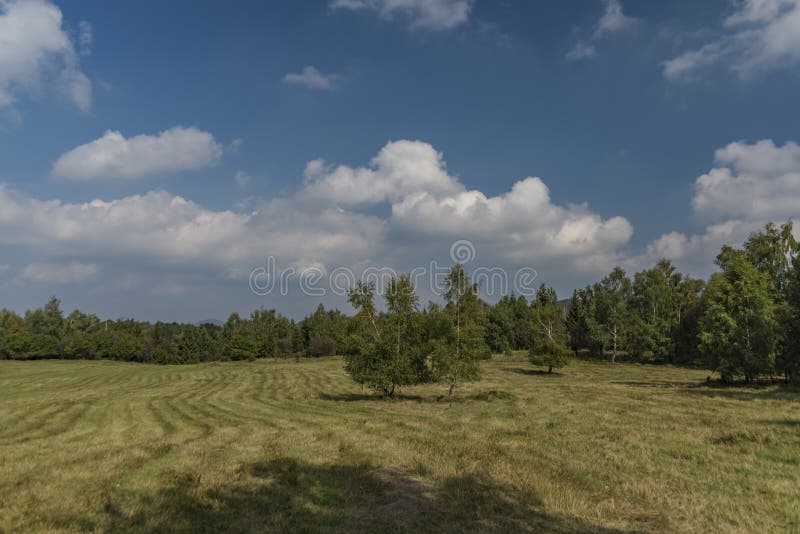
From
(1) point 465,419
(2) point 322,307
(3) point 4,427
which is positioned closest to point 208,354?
(2) point 322,307

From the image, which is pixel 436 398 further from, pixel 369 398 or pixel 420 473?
pixel 420 473

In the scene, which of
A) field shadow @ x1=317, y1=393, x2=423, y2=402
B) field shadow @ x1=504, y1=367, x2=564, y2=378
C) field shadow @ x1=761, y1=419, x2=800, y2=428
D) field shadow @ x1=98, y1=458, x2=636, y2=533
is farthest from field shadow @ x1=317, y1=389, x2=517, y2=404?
field shadow @ x1=504, y1=367, x2=564, y2=378

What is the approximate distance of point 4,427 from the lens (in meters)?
29.1

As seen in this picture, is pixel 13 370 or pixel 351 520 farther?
pixel 13 370

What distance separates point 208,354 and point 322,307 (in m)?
50.1

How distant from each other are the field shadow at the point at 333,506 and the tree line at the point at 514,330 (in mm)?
25177

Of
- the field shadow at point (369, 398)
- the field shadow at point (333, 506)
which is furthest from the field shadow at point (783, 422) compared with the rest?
the field shadow at point (369, 398)

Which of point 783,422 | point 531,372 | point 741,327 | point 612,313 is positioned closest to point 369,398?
point 783,422

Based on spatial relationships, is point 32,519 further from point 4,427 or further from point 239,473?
point 4,427

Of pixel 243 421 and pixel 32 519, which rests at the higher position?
pixel 32 519

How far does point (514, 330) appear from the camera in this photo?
5581 inches

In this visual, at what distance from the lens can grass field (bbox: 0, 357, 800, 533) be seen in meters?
10.4

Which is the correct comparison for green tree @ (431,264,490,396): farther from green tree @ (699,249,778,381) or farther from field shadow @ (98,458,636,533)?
green tree @ (699,249,778,381)

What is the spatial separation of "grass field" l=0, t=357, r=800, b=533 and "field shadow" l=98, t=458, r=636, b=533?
6 centimetres
